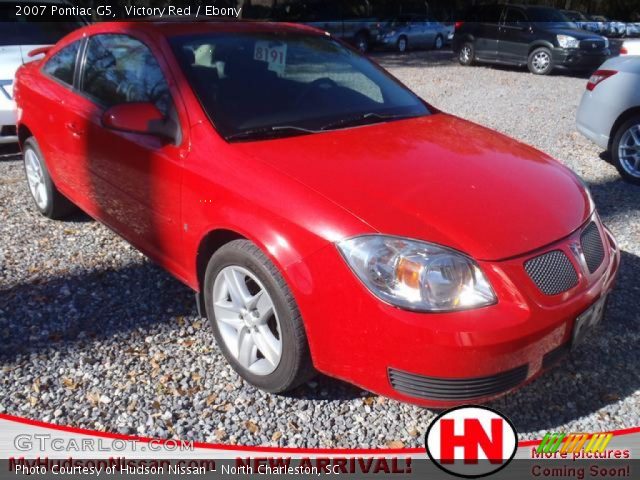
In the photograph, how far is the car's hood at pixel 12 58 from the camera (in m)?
6.20

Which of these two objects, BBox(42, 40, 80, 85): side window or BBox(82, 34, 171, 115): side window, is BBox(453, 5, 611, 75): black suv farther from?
BBox(82, 34, 171, 115): side window

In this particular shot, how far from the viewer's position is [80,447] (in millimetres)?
2453

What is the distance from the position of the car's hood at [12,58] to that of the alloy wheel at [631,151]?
6.07m

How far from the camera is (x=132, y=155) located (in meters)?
3.20

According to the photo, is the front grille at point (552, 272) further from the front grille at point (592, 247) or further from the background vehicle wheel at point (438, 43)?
the background vehicle wheel at point (438, 43)

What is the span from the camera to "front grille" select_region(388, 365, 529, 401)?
2217 mm

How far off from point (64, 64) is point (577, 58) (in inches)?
480

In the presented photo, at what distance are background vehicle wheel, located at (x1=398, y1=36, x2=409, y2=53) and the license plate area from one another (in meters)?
17.6

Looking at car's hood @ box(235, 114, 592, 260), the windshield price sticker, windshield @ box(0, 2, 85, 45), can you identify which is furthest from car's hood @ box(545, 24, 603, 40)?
the windshield price sticker

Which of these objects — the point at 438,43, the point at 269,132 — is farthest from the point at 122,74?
the point at 438,43

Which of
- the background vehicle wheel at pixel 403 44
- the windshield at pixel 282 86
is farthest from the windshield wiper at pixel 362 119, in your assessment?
the background vehicle wheel at pixel 403 44

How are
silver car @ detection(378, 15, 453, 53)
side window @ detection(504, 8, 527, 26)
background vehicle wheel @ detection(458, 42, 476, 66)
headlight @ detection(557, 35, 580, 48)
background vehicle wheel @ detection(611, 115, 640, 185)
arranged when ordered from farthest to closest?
silver car @ detection(378, 15, 453, 53) < background vehicle wheel @ detection(458, 42, 476, 66) < side window @ detection(504, 8, 527, 26) < headlight @ detection(557, 35, 580, 48) < background vehicle wheel @ detection(611, 115, 640, 185)

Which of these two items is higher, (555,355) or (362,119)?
(362,119)

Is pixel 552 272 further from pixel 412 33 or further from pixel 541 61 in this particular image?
pixel 412 33
